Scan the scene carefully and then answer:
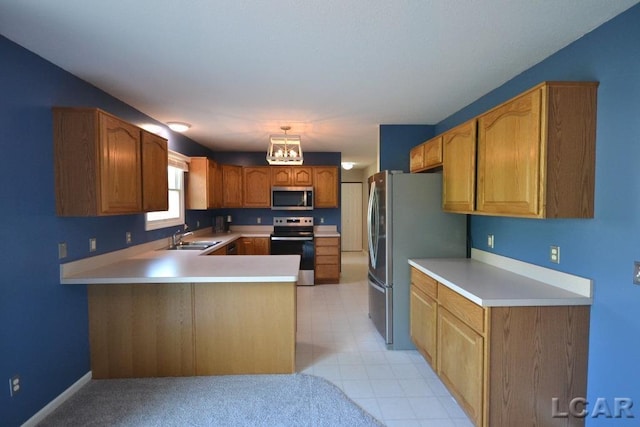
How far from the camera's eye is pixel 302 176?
5.67 m

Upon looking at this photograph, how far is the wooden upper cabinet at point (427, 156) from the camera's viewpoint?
117 inches

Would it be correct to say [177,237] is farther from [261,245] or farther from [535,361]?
[535,361]

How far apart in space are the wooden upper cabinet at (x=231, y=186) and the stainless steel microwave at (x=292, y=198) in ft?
2.02

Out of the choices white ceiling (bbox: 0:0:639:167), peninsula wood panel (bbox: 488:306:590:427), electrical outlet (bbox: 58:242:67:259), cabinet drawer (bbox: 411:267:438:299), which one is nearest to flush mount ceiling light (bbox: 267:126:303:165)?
white ceiling (bbox: 0:0:639:167)

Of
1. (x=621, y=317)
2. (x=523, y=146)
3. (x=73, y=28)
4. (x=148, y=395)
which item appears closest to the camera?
(x=621, y=317)

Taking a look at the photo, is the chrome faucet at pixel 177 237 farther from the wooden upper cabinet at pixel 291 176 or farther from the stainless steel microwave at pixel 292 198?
the wooden upper cabinet at pixel 291 176

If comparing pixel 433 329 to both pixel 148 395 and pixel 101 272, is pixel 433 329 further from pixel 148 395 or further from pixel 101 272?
pixel 101 272

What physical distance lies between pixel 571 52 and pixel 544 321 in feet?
5.30

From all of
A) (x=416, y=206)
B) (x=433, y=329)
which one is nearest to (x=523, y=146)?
(x=416, y=206)

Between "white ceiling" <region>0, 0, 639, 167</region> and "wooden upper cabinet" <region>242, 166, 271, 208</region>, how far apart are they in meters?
2.52

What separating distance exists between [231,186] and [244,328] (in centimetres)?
345

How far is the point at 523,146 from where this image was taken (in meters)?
1.83

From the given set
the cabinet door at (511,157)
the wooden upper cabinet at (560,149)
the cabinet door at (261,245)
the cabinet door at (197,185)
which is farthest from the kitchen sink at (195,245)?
the wooden upper cabinet at (560,149)

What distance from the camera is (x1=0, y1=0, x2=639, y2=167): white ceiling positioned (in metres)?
1.54
